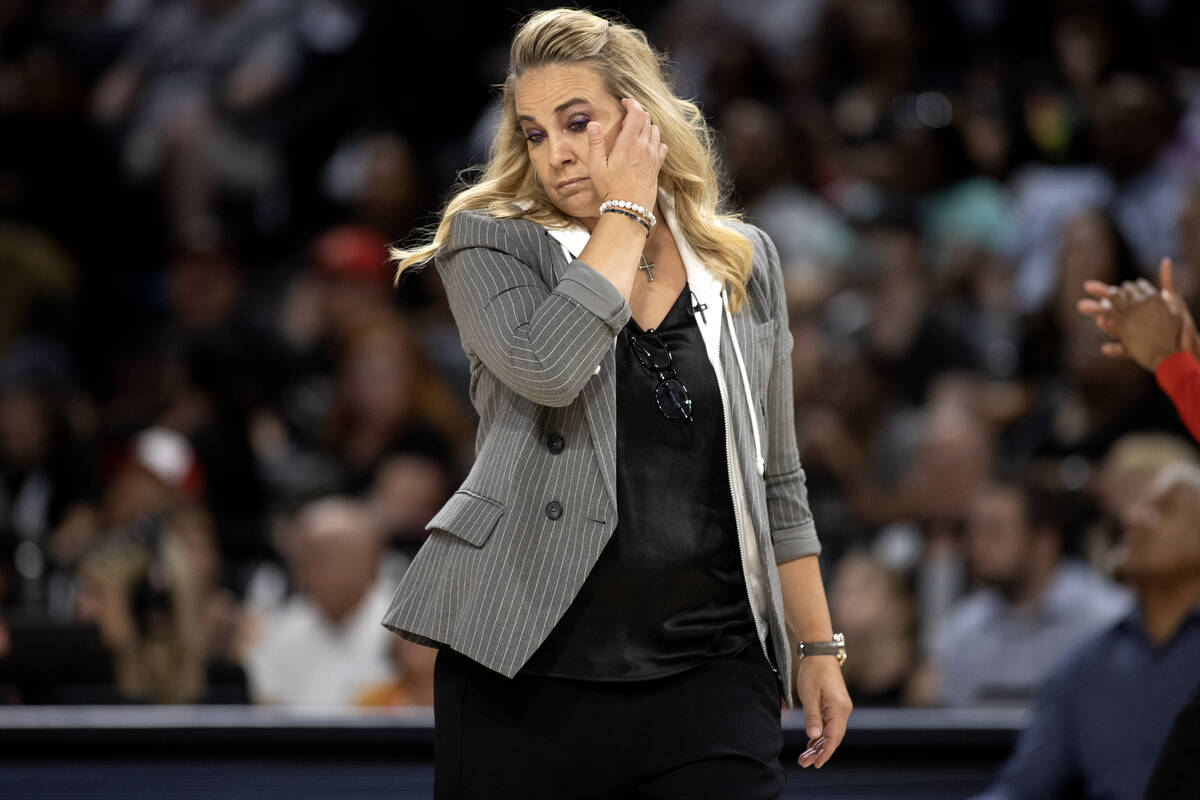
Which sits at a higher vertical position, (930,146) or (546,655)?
(930,146)

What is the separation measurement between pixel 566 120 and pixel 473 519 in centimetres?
49

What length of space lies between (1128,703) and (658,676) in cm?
206

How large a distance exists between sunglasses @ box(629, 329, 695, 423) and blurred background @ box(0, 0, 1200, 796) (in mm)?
1842

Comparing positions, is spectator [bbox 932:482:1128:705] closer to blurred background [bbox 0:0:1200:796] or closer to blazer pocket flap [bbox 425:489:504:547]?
blurred background [bbox 0:0:1200:796]

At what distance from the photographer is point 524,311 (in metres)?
1.90

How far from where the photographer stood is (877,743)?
3.59 m

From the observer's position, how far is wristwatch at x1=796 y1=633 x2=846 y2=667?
2.05 metres

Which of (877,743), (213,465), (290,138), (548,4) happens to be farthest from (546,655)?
(290,138)

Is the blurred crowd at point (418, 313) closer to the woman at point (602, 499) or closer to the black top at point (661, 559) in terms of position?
the woman at point (602, 499)

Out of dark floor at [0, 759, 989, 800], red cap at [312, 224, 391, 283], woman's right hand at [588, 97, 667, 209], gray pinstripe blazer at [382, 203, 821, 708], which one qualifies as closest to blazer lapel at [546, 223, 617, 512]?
gray pinstripe blazer at [382, 203, 821, 708]

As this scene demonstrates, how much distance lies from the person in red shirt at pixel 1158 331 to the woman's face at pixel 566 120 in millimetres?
830

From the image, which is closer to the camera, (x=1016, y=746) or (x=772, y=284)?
(x=772, y=284)

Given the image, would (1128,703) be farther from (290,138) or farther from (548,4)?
(290,138)

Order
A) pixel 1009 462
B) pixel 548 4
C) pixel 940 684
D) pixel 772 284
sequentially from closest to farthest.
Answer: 1. pixel 772 284
2. pixel 940 684
3. pixel 1009 462
4. pixel 548 4
